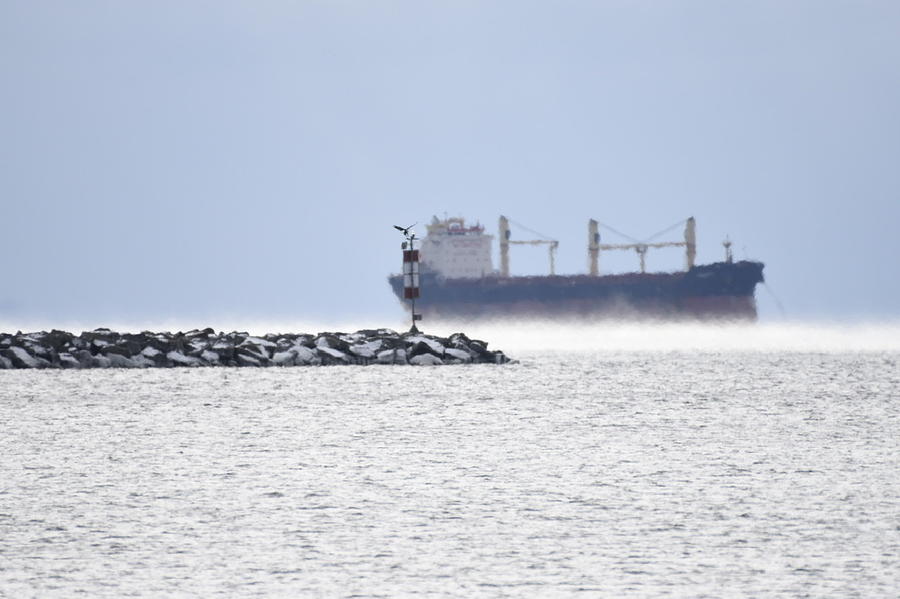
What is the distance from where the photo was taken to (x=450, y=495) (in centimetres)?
1267

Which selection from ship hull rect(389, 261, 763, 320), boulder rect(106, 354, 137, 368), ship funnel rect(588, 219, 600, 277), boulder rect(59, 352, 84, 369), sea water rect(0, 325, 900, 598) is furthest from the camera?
ship funnel rect(588, 219, 600, 277)

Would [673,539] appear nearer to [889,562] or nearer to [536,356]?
[889,562]

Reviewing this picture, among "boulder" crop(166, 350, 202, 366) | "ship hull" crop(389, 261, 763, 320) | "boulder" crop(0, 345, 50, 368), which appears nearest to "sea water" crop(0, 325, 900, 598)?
"boulder" crop(166, 350, 202, 366)

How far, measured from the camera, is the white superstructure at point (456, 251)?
9488 centimetres

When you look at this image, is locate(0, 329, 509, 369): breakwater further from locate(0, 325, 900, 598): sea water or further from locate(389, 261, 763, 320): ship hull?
locate(389, 261, 763, 320): ship hull

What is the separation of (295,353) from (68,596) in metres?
31.7

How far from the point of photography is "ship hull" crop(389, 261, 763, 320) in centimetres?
8238

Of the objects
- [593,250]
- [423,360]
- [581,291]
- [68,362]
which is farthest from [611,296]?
[68,362]

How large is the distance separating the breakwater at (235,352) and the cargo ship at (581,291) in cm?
4175

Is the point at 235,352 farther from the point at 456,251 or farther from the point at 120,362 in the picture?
the point at 456,251

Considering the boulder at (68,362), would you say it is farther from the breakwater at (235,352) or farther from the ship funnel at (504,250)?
the ship funnel at (504,250)

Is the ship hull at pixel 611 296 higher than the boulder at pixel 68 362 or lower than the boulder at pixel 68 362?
higher

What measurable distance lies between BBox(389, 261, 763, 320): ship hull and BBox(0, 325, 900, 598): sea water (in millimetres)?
55773

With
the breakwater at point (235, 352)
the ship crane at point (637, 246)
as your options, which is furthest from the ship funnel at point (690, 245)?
the breakwater at point (235, 352)
